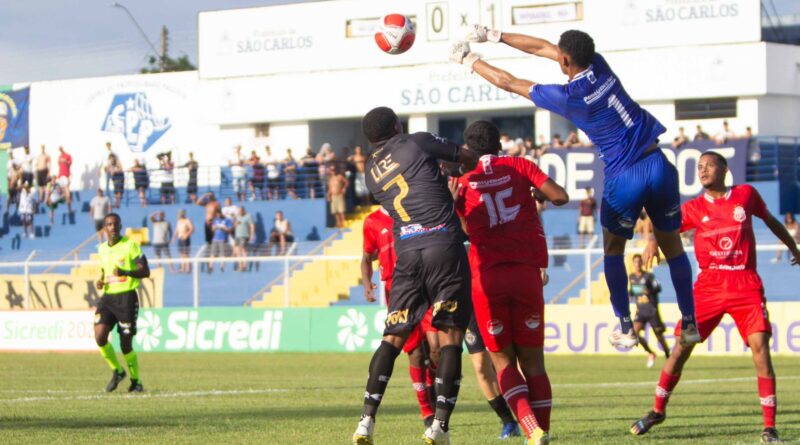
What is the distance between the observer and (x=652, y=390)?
60.1ft

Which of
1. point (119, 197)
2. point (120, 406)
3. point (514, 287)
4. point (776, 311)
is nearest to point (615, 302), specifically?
point (514, 287)

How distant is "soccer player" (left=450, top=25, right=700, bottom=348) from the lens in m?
9.99

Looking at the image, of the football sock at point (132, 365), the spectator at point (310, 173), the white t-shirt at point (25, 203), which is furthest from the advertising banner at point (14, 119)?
the football sock at point (132, 365)

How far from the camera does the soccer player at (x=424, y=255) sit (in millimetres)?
10172

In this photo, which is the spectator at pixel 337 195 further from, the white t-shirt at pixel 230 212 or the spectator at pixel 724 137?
the spectator at pixel 724 137

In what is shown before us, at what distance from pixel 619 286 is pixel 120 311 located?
981cm

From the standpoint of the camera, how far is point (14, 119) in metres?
52.9

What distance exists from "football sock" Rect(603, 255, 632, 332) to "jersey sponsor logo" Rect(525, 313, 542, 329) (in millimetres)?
569

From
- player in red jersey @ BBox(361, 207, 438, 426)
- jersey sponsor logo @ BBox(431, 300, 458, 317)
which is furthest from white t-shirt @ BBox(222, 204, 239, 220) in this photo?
jersey sponsor logo @ BBox(431, 300, 458, 317)

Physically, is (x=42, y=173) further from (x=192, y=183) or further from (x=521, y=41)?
(x=521, y=41)

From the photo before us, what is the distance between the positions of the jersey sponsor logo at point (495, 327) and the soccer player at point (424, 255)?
0.33m

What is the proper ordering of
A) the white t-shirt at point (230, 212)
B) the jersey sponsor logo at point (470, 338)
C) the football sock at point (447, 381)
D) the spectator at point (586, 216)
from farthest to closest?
the white t-shirt at point (230, 212), the spectator at point (586, 216), the jersey sponsor logo at point (470, 338), the football sock at point (447, 381)

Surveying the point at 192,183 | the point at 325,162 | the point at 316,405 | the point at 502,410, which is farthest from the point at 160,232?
the point at 502,410

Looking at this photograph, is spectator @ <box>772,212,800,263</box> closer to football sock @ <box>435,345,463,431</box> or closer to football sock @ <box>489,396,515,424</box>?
football sock @ <box>489,396,515,424</box>
